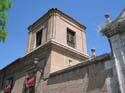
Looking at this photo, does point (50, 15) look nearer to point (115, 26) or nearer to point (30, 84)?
point (30, 84)

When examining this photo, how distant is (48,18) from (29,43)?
3.11 m

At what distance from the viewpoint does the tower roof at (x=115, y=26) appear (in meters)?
8.09

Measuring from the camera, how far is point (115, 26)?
27.2 ft

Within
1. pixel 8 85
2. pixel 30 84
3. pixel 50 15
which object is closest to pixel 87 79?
pixel 30 84

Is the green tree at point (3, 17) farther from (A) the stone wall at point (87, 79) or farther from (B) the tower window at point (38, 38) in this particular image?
(B) the tower window at point (38, 38)

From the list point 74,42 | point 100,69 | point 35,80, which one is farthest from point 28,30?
point 100,69

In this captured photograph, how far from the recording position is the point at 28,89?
13.5 meters

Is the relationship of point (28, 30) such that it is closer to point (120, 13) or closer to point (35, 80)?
point (35, 80)

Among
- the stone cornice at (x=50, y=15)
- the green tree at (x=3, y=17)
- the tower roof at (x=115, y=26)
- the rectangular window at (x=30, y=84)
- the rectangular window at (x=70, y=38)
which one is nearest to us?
the tower roof at (x=115, y=26)

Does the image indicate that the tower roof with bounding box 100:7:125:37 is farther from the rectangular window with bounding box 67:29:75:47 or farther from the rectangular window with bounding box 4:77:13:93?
the rectangular window with bounding box 4:77:13:93

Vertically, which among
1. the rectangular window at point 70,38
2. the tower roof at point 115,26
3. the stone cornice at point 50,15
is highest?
the stone cornice at point 50,15

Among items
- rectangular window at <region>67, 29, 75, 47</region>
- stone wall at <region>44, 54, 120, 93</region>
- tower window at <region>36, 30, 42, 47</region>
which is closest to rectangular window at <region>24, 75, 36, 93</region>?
stone wall at <region>44, 54, 120, 93</region>

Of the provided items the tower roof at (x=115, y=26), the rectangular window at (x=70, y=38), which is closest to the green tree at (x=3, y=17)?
the tower roof at (x=115, y=26)

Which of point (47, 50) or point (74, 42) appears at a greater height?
point (74, 42)
